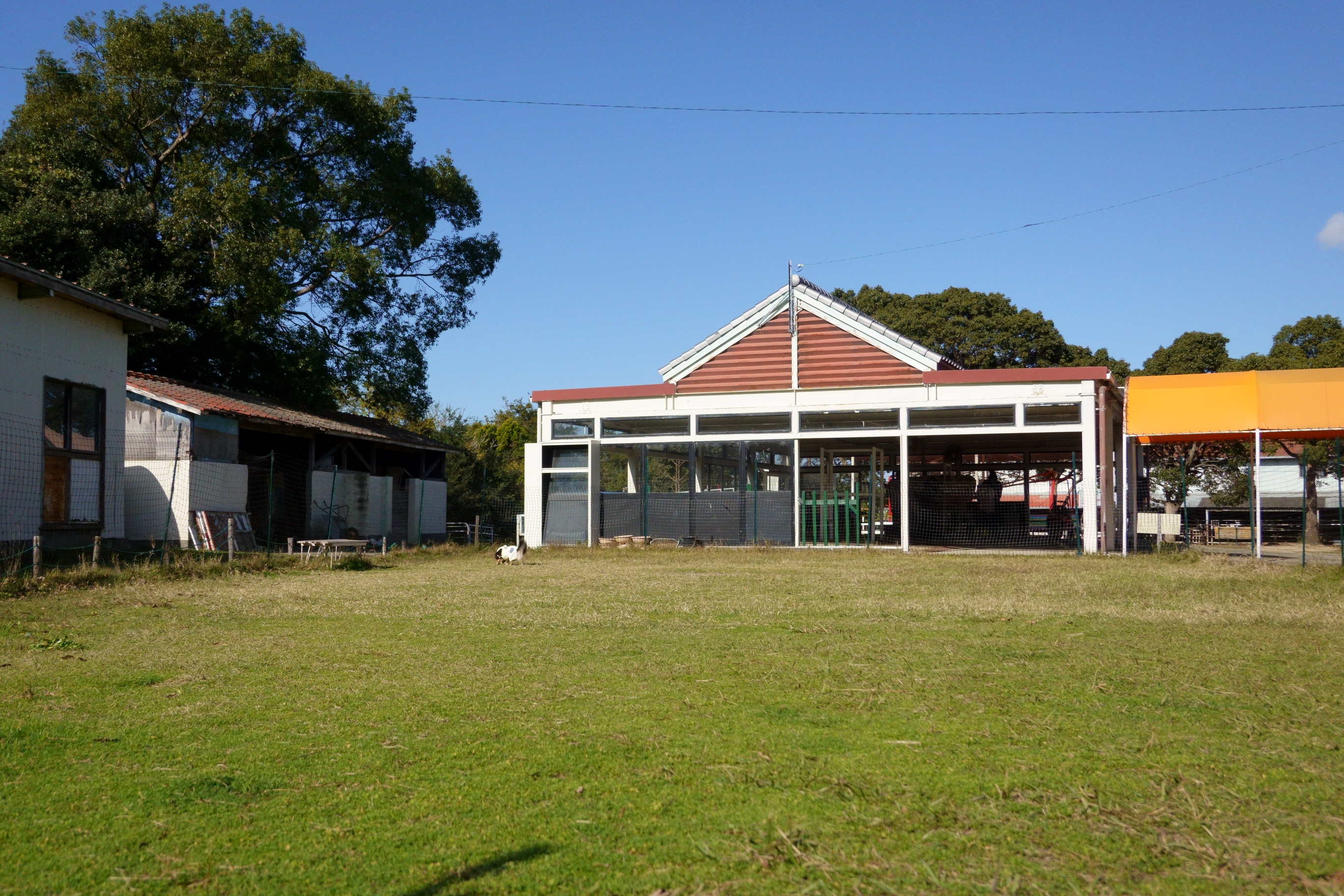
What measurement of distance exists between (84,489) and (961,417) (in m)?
18.1

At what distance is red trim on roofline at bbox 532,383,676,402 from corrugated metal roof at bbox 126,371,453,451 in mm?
4637

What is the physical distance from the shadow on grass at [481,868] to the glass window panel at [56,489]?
50.7 ft

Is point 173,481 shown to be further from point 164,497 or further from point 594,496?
point 594,496

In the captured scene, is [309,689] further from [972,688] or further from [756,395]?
[756,395]

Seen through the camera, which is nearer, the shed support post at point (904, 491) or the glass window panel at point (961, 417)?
the shed support post at point (904, 491)

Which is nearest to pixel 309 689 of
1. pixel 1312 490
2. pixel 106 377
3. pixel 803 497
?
pixel 106 377

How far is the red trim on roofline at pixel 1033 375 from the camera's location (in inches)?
857

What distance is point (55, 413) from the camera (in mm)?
16375

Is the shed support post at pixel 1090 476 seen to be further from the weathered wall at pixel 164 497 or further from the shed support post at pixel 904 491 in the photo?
the weathered wall at pixel 164 497

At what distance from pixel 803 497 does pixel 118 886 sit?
2202 centimetres

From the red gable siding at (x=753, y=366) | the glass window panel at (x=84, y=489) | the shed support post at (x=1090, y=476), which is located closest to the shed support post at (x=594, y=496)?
the red gable siding at (x=753, y=366)

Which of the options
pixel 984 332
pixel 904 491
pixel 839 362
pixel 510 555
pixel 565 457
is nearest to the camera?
pixel 510 555

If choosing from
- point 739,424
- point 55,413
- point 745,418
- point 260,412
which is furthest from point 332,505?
point 745,418

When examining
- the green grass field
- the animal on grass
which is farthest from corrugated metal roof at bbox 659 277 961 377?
the green grass field
